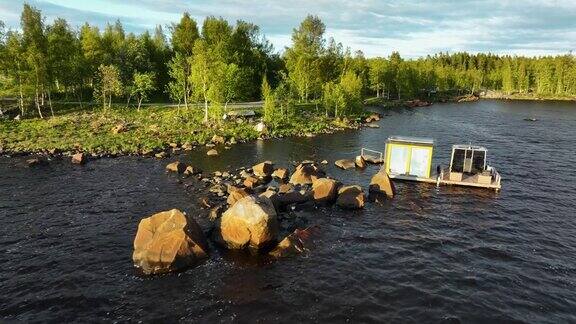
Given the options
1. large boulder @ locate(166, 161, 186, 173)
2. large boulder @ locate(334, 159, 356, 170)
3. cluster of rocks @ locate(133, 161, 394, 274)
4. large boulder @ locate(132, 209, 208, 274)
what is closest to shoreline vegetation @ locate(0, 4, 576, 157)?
large boulder @ locate(166, 161, 186, 173)

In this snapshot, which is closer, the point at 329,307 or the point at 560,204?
the point at 329,307

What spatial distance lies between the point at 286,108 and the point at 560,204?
62625 mm

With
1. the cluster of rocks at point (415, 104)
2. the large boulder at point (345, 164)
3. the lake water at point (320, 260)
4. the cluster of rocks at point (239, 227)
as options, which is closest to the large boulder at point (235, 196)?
the cluster of rocks at point (239, 227)

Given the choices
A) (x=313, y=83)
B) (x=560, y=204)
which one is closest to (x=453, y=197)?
(x=560, y=204)

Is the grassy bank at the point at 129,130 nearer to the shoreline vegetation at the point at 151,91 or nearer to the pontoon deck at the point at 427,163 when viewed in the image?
the shoreline vegetation at the point at 151,91

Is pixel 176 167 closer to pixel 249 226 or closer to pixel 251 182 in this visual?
pixel 251 182

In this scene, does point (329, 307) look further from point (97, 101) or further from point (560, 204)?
point (97, 101)

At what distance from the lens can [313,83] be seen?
115 meters

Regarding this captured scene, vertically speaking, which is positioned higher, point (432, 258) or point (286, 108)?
point (286, 108)

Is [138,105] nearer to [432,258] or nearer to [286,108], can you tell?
[286,108]

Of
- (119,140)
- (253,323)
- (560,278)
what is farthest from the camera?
(119,140)

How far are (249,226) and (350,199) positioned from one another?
530 inches

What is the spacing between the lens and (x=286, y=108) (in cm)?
10031

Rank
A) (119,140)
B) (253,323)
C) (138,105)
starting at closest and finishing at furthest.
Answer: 1. (253,323)
2. (119,140)
3. (138,105)
